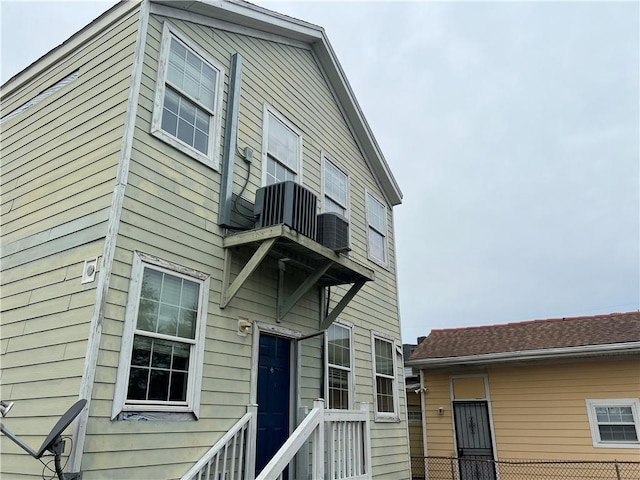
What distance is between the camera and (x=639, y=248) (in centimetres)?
2548

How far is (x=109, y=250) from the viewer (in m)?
4.00

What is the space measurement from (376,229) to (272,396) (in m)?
4.80

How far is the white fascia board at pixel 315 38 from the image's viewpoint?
19.4 ft

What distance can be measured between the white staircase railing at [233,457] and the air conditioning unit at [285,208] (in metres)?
2.07

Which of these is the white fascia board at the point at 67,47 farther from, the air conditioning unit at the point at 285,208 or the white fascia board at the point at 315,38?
the air conditioning unit at the point at 285,208

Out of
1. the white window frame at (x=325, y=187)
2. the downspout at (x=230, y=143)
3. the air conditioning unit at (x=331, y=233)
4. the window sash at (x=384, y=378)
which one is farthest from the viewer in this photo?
the window sash at (x=384, y=378)

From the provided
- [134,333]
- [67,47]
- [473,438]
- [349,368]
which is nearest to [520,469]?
[473,438]

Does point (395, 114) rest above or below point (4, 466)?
above

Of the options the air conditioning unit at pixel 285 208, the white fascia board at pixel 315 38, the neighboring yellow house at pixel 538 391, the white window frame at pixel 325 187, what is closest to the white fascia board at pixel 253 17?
the white fascia board at pixel 315 38

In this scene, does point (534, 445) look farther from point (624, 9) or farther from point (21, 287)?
point (624, 9)

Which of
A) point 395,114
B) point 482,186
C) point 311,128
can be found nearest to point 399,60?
point 395,114

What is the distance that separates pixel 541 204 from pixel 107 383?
25.3 meters

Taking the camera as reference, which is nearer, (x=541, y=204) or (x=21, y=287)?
(x=21, y=287)

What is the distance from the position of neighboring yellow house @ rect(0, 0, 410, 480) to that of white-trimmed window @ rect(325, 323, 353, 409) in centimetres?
4
